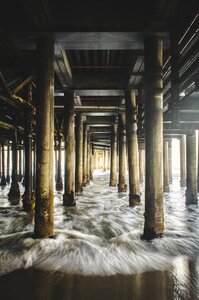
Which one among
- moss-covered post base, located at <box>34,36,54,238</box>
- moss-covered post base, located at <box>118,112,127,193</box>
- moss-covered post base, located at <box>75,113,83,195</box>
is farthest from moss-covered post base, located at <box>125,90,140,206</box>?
moss-covered post base, located at <box>34,36,54,238</box>

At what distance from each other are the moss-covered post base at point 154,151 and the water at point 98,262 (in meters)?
0.37

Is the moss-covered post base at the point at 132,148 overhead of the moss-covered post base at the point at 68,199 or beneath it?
overhead

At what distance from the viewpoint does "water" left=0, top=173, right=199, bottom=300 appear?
8.78ft

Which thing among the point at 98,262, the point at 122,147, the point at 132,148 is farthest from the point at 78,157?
the point at 98,262

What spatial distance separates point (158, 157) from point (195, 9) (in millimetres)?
2570

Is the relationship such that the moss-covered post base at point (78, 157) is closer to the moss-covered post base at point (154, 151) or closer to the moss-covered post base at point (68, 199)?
the moss-covered post base at point (68, 199)

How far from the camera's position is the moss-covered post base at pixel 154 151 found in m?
4.15

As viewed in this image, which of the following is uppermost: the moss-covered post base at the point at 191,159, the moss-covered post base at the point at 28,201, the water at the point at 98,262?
the moss-covered post base at the point at 191,159

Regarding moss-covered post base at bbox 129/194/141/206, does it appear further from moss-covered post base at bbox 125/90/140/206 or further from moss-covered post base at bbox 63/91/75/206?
moss-covered post base at bbox 63/91/75/206

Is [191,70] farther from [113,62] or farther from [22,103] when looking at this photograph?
[22,103]

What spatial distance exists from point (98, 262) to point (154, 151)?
7.04ft

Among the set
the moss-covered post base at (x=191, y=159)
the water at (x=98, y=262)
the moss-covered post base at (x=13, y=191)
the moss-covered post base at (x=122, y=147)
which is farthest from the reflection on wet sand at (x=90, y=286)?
the moss-covered post base at (x=122, y=147)

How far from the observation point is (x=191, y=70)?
13.0 feet

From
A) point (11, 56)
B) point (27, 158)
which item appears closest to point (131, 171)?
point (27, 158)
